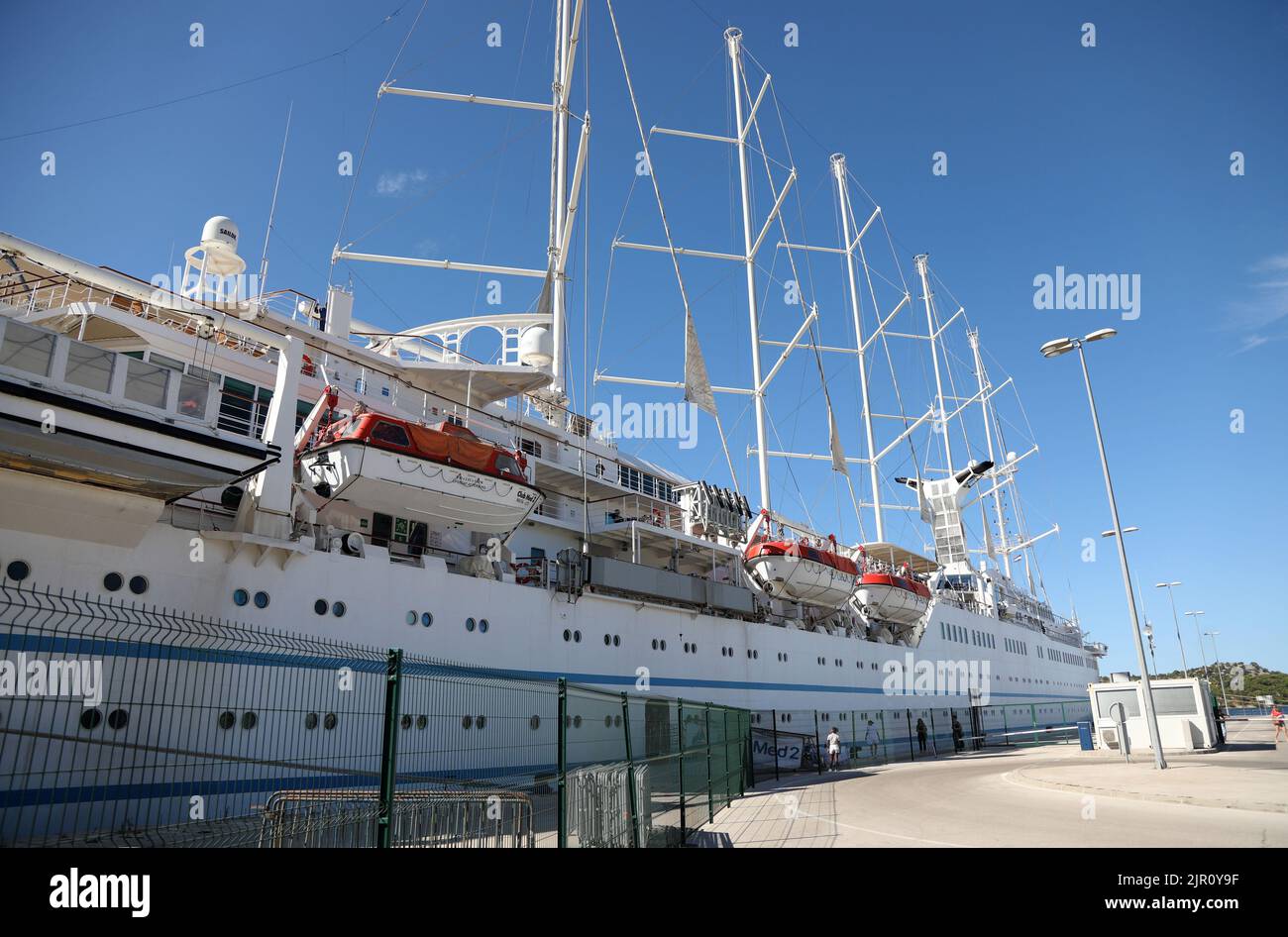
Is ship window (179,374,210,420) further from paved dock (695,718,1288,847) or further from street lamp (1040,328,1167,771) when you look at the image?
street lamp (1040,328,1167,771)

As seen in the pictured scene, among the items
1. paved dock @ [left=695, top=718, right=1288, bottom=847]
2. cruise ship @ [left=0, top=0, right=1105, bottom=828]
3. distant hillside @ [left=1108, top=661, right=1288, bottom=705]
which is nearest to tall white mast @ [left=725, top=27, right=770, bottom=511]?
cruise ship @ [left=0, top=0, right=1105, bottom=828]

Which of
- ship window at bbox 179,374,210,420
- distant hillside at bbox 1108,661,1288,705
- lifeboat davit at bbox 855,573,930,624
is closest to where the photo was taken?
ship window at bbox 179,374,210,420

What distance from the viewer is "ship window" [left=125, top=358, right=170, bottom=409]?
1059 cm

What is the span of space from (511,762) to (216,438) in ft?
30.4

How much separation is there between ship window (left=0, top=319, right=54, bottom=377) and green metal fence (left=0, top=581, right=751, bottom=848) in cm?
283

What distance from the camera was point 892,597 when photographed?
119ft

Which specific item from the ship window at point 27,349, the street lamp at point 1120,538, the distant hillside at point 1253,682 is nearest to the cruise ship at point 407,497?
the ship window at point 27,349

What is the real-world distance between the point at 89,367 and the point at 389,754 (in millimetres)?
7897

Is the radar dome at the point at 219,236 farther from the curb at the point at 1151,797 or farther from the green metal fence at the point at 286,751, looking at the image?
the curb at the point at 1151,797

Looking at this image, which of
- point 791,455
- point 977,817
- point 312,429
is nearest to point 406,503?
point 312,429

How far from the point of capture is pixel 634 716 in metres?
21.5

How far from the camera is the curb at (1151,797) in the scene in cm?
1016

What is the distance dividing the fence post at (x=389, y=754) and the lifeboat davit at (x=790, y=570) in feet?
76.5
